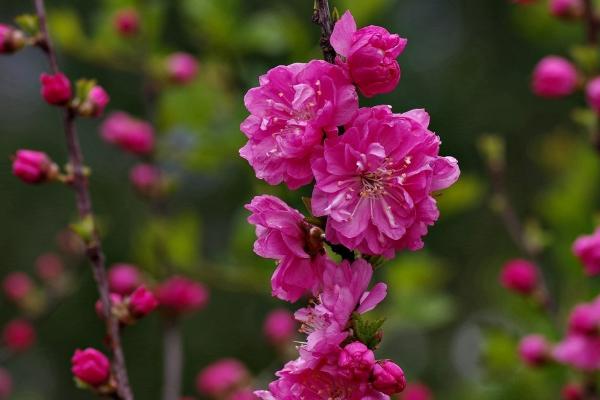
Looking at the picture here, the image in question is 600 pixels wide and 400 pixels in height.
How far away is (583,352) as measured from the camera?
1.89 m

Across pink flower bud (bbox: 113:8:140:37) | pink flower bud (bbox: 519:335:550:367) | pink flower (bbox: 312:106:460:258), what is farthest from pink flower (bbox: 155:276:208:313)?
pink flower (bbox: 312:106:460:258)

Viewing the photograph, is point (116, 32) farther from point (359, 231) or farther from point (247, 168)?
point (359, 231)

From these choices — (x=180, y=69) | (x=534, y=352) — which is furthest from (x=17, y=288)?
(x=534, y=352)

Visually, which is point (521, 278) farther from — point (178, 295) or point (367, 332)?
point (367, 332)

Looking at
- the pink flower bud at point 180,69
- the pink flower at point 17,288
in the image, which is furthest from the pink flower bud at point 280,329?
the pink flower at point 17,288

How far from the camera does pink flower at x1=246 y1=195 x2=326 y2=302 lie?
1114 mm

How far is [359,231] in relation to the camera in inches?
42.7

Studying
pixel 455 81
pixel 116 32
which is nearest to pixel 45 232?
pixel 455 81

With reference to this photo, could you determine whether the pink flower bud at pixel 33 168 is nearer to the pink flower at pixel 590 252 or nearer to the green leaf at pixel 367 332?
the green leaf at pixel 367 332

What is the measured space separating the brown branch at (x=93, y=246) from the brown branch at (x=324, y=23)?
1.92ft

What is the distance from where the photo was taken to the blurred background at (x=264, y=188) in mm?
2676

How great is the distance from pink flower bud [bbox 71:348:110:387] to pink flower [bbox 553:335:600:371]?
110cm

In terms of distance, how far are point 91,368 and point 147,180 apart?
4.66ft

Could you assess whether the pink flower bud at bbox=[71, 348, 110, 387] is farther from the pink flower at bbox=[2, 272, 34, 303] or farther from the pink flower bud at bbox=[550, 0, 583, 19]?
the pink flower at bbox=[2, 272, 34, 303]
